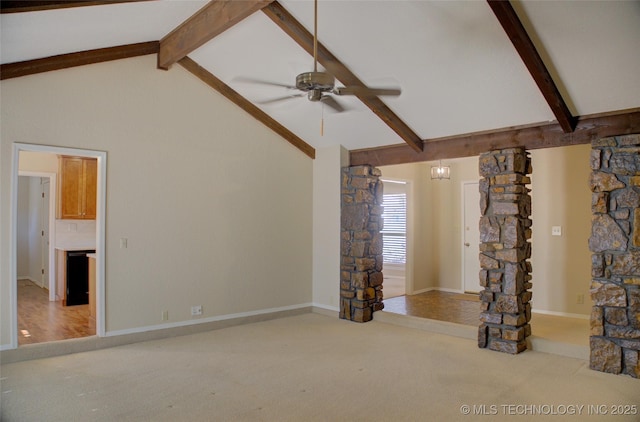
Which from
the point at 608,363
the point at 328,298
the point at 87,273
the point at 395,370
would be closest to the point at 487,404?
the point at 395,370

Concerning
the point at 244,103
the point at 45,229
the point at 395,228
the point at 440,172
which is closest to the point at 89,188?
the point at 45,229

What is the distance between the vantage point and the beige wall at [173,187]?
4426 mm

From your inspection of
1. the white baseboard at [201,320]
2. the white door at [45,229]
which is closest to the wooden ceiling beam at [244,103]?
the white baseboard at [201,320]

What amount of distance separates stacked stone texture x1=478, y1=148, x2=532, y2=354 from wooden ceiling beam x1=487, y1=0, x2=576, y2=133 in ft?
2.06

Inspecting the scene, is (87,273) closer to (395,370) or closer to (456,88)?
(395,370)

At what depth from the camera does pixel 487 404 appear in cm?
329

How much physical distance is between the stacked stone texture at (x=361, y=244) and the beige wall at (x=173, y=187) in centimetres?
74

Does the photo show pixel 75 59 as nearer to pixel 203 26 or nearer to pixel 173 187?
pixel 203 26

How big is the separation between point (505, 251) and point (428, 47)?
2354 millimetres

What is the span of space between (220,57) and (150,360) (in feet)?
11.5

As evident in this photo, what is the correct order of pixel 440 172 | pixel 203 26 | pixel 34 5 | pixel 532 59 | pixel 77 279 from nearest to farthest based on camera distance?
pixel 34 5
pixel 532 59
pixel 203 26
pixel 77 279
pixel 440 172

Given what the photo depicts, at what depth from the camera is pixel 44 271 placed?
7.98 metres

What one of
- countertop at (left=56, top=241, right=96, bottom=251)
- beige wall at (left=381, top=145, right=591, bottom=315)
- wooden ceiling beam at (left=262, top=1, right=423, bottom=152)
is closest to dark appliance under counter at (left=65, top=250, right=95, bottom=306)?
countertop at (left=56, top=241, right=96, bottom=251)

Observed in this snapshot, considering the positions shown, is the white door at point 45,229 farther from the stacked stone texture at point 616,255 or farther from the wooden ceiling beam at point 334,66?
the stacked stone texture at point 616,255
